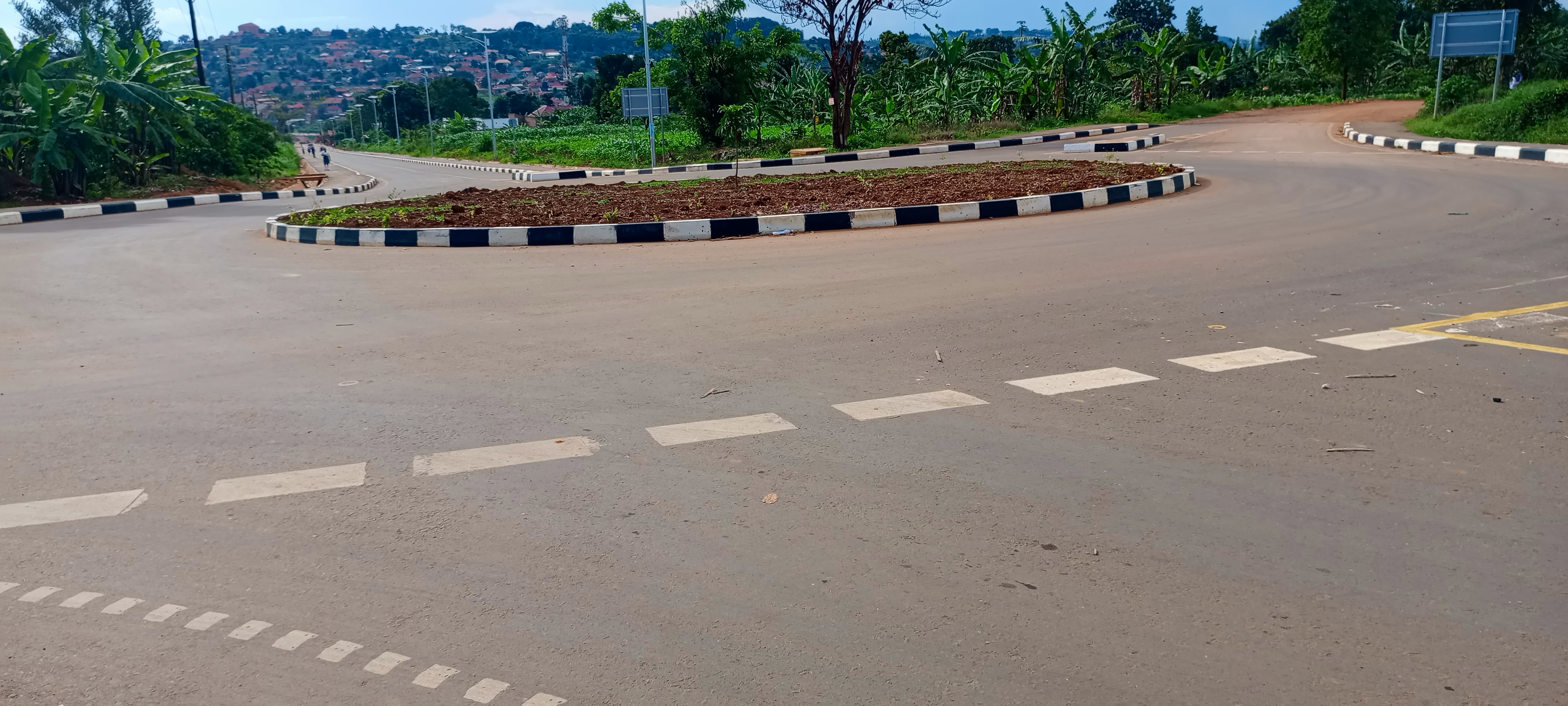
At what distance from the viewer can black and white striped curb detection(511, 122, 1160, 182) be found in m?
25.8

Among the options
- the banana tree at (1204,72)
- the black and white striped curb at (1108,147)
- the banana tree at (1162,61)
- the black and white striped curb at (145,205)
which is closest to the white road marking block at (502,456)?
the black and white striped curb at (145,205)

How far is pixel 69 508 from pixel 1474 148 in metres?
21.5

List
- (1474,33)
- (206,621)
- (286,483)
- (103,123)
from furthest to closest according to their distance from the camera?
(1474,33) → (103,123) → (286,483) → (206,621)

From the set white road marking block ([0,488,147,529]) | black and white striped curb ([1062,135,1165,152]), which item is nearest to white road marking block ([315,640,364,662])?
white road marking block ([0,488,147,529])

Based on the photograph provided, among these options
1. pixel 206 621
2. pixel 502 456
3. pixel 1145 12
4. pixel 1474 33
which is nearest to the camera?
pixel 206 621

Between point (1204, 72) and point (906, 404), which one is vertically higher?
point (1204, 72)

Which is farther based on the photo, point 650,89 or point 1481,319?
point 650,89

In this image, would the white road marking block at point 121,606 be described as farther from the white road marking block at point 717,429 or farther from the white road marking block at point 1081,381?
the white road marking block at point 1081,381

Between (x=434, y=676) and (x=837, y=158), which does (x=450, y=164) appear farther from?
(x=434, y=676)

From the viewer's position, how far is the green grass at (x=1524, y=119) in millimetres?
20312

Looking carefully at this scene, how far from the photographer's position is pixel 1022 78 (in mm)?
34094

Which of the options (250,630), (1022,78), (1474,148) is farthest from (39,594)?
(1022,78)

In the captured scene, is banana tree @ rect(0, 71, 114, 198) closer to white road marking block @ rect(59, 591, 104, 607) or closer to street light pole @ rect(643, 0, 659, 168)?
street light pole @ rect(643, 0, 659, 168)

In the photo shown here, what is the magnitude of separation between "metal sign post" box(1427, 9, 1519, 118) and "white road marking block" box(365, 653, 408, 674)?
89.7 ft
